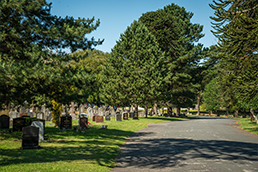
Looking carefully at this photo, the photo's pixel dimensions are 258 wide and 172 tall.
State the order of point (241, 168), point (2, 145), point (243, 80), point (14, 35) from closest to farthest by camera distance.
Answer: point (241, 168), point (2, 145), point (14, 35), point (243, 80)

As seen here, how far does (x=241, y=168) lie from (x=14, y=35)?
12014 millimetres

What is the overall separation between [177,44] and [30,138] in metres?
42.8

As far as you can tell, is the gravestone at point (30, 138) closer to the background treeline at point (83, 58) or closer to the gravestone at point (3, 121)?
the background treeline at point (83, 58)

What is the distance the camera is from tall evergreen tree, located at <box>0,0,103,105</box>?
11.5 metres

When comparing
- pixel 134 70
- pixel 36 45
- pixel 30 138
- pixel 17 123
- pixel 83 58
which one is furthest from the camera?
pixel 134 70

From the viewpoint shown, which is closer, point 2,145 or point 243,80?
point 2,145

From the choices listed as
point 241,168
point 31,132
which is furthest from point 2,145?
point 241,168

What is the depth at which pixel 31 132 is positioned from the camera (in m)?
11.4

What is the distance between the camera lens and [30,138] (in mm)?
11398

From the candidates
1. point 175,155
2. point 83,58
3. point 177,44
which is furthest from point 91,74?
point 177,44

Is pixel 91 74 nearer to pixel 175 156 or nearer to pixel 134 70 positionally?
pixel 175 156

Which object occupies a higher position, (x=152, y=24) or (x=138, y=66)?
(x=152, y=24)

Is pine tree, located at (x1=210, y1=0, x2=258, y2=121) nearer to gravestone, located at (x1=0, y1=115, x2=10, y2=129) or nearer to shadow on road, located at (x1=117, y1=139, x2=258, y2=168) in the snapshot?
shadow on road, located at (x1=117, y1=139, x2=258, y2=168)

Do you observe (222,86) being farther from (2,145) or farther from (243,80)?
(2,145)
